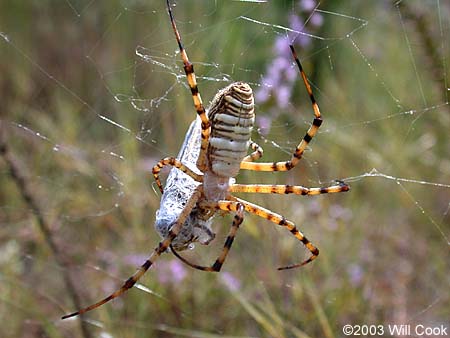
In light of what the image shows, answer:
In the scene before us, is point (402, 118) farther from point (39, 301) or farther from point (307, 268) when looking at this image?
point (39, 301)

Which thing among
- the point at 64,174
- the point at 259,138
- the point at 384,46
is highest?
the point at 384,46

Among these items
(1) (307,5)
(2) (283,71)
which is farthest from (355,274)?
(1) (307,5)

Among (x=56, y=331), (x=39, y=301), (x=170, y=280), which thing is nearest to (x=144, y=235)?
(x=170, y=280)

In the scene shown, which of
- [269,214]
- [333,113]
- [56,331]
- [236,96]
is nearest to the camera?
[236,96]

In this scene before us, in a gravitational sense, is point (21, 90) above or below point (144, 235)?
above

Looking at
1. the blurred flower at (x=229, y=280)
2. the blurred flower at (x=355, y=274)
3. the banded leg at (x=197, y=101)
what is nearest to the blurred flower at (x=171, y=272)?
the blurred flower at (x=229, y=280)

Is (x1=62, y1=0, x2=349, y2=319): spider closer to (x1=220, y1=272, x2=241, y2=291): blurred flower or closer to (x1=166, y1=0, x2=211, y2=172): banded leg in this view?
(x1=166, y1=0, x2=211, y2=172): banded leg

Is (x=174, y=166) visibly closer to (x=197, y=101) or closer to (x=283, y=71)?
(x=197, y=101)

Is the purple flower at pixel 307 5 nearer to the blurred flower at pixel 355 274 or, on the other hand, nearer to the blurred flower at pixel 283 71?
the blurred flower at pixel 283 71
